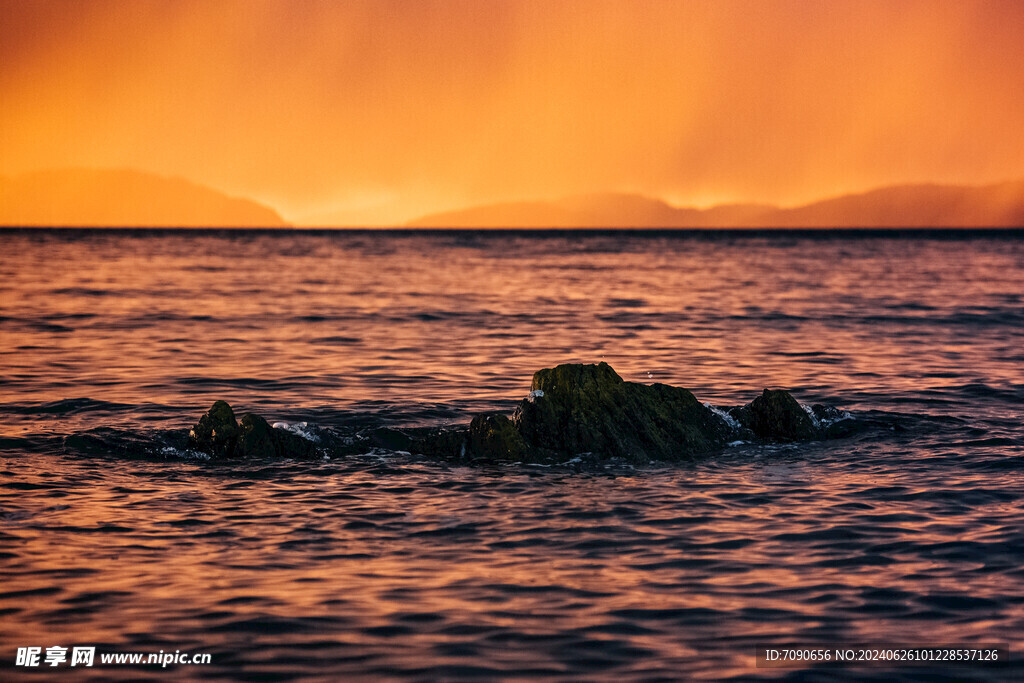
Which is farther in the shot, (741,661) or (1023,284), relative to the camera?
(1023,284)

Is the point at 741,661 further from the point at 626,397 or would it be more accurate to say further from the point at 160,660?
the point at 626,397

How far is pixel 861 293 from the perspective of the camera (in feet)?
169

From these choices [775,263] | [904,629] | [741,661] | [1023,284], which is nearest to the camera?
[741,661]

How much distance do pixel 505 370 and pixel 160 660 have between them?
679 inches

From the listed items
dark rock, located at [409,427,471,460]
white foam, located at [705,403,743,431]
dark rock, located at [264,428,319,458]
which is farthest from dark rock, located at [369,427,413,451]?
white foam, located at [705,403,743,431]

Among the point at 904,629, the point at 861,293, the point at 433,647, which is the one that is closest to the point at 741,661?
the point at 904,629

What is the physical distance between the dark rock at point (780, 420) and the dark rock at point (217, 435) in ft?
24.5

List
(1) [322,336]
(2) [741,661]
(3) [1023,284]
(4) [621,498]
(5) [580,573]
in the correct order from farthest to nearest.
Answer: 1. (3) [1023,284]
2. (1) [322,336]
3. (4) [621,498]
4. (5) [580,573]
5. (2) [741,661]

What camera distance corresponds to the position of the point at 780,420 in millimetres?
16219

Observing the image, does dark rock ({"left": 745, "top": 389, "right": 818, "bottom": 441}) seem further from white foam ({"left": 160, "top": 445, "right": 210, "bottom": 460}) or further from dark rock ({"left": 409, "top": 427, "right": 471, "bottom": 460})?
white foam ({"left": 160, "top": 445, "right": 210, "bottom": 460})

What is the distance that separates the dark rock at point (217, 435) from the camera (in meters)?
15.0

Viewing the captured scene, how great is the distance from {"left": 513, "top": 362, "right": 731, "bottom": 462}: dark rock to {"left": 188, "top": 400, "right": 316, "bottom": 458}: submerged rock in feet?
10.4

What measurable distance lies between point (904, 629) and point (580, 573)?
9.16 feet

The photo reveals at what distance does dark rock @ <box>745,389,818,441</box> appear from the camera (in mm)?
16203
